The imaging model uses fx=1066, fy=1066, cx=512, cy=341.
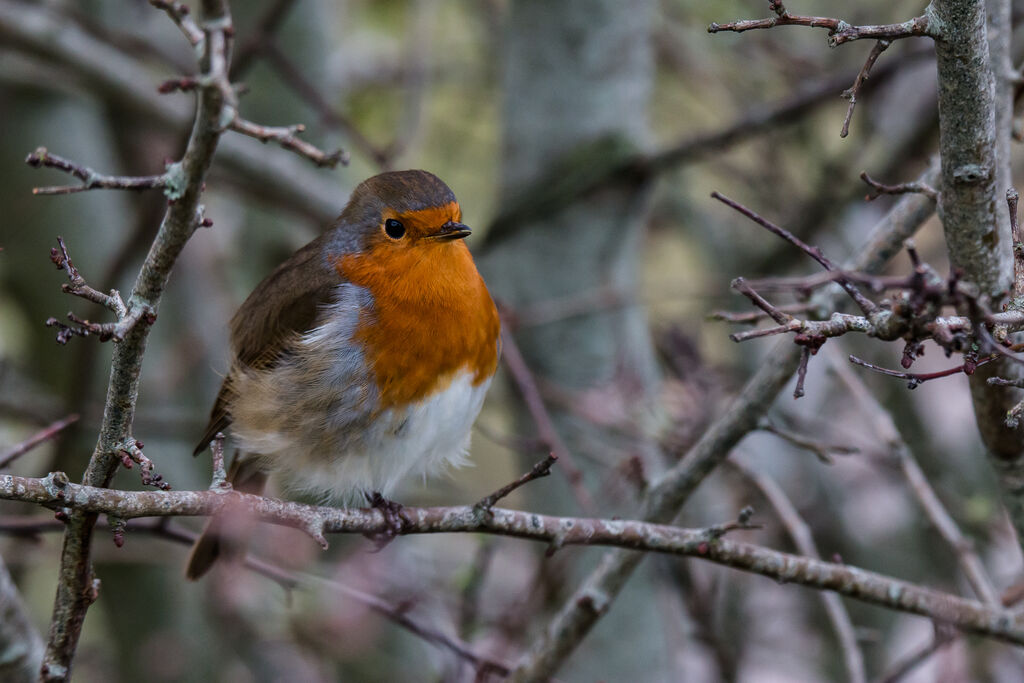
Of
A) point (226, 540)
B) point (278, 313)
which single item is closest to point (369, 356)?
point (278, 313)

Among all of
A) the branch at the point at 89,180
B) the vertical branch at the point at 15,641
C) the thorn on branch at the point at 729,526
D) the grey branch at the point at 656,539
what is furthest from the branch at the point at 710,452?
the branch at the point at 89,180

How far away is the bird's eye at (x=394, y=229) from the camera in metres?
3.23

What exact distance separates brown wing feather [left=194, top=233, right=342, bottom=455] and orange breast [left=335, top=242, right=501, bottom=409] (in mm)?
96

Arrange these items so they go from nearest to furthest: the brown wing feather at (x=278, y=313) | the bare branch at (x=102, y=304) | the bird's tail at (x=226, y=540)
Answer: the bare branch at (x=102, y=304) → the bird's tail at (x=226, y=540) → the brown wing feather at (x=278, y=313)

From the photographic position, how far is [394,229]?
3234 millimetres

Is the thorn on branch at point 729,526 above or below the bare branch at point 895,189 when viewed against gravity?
below

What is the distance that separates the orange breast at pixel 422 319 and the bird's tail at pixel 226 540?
54cm

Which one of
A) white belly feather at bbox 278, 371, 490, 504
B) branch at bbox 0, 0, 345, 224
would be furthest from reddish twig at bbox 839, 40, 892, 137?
branch at bbox 0, 0, 345, 224

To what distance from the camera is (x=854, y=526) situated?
5.48m

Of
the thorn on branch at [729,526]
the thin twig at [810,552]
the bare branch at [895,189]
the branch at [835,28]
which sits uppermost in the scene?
the branch at [835,28]

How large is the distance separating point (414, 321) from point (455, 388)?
225 millimetres

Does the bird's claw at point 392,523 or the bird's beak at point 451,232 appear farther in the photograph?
the bird's beak at point 451,232

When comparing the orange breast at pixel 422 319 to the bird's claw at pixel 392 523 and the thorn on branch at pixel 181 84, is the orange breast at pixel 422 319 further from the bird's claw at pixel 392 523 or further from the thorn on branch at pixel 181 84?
the thorn on branch at pixel 181 84

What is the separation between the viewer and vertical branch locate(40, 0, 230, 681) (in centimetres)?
137
